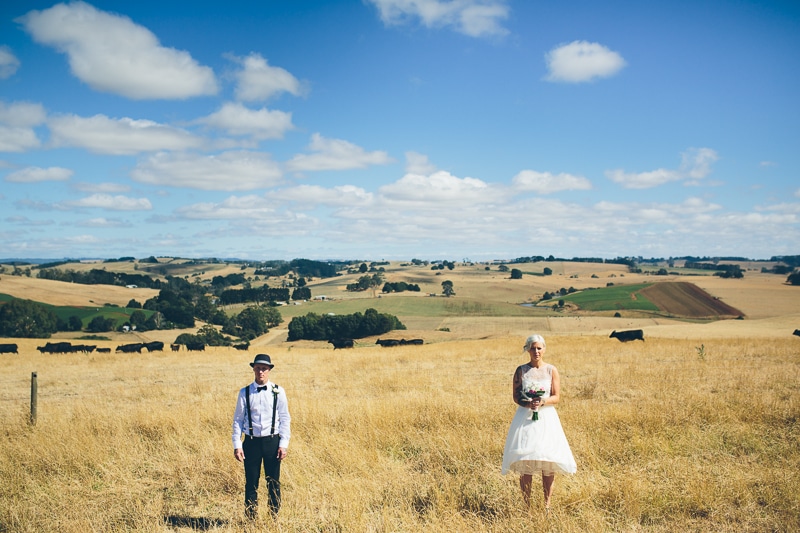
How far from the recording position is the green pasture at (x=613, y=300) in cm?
9363

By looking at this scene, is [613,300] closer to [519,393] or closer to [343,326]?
[343,326]

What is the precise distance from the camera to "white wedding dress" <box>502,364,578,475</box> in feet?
17.7

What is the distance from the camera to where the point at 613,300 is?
3989 inches

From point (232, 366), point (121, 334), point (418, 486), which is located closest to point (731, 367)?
point (418, 486)

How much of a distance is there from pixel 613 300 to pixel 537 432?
106237 millimetres

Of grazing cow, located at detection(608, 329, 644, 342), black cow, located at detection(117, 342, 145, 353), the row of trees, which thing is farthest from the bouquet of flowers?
the row of trees

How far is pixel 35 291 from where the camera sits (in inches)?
4395

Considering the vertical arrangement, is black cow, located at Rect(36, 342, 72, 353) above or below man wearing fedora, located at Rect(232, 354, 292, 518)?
below

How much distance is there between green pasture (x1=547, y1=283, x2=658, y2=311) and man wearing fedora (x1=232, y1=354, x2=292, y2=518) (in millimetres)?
97736

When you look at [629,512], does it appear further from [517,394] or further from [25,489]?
[25,489]

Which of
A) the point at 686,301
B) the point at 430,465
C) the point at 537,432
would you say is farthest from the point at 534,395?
the point at 686,301

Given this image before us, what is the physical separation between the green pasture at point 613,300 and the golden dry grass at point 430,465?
3417 inches

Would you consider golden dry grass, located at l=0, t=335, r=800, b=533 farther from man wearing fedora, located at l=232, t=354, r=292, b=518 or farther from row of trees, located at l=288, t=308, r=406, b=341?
row of trees, located at l=288, t=308, r=406, b=341

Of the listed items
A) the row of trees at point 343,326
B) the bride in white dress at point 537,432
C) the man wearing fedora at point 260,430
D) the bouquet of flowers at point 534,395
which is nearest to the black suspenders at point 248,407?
the man wearing fedora at point 260,430
